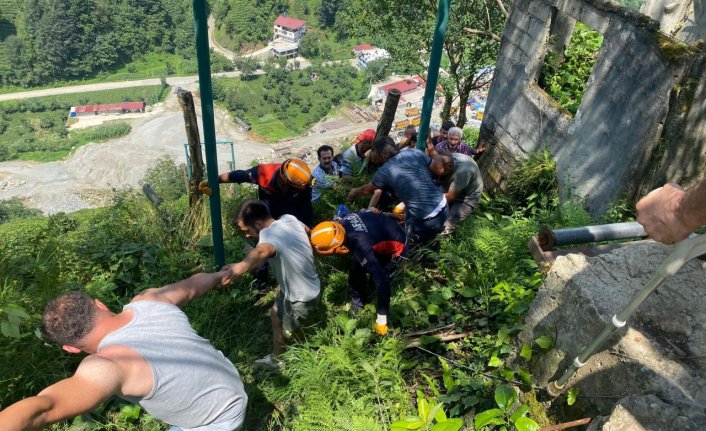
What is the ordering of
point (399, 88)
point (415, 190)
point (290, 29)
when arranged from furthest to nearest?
point (290, 29), point (399, 88), point (415, 190)

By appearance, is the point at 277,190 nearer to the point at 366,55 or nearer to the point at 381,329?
the point at 381,329

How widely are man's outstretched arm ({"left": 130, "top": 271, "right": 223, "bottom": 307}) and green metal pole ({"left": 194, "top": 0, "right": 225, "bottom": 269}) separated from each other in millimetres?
1492

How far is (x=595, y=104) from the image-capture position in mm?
5148

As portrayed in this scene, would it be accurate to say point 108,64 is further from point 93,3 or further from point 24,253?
point 24,253

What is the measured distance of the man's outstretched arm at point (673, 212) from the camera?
4.49 feet

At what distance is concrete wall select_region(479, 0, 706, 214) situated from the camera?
14.6 ft

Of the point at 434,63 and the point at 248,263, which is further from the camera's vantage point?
the point at 434,63

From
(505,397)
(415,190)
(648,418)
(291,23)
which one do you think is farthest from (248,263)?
(291,23)

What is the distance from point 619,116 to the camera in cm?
483

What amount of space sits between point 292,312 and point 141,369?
5.81 ft

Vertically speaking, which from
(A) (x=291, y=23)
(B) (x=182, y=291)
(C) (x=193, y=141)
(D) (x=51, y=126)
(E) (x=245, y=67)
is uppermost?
(B) (x=182, y=291)

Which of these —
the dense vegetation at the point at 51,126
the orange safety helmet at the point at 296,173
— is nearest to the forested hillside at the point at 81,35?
the dense vegetation at the point at 51,126

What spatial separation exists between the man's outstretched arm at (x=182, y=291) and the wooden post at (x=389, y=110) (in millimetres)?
4417

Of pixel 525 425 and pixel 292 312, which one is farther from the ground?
pixel 525 425
